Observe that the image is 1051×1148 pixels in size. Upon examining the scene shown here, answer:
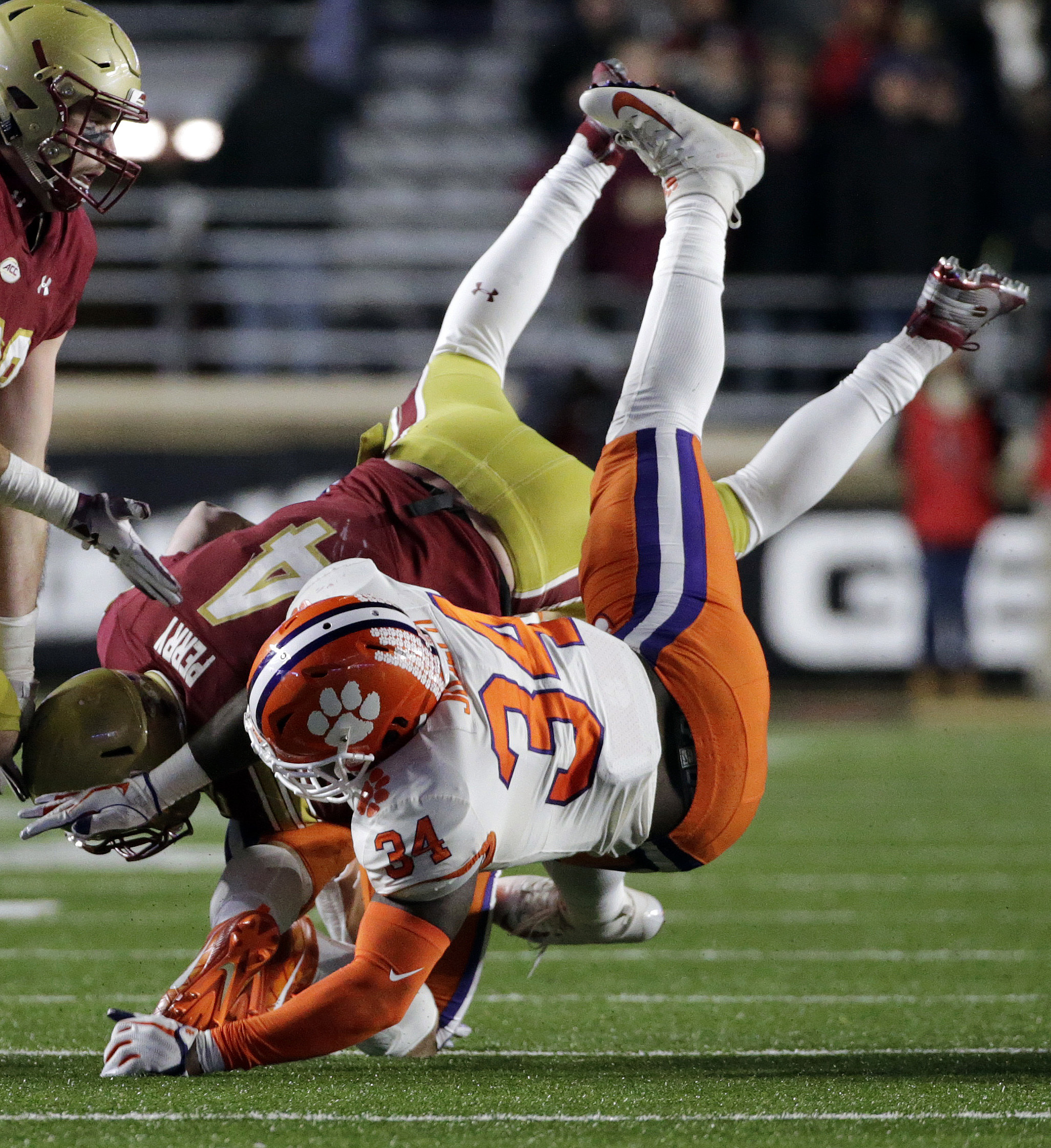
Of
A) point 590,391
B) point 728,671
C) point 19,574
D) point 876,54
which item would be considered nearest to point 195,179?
point 590,391

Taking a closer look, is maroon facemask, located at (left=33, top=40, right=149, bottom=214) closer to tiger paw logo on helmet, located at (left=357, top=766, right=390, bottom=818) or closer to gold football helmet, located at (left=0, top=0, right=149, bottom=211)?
gold football helmet, located at (left=0, top=0, right=149, bottom=211)

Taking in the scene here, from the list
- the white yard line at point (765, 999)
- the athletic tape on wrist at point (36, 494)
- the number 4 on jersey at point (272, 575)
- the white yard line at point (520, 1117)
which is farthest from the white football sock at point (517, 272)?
the white yard line at point (520, 1117)

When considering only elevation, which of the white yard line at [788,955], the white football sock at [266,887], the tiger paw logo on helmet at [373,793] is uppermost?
the tiger paw logo on helmet at [373,793]

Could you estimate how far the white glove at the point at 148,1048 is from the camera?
2.93 metres

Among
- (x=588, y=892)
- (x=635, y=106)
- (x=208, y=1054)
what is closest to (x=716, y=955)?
(x=588, y=892)

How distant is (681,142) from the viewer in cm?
391

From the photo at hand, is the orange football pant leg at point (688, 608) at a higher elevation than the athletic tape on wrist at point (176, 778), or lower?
higher

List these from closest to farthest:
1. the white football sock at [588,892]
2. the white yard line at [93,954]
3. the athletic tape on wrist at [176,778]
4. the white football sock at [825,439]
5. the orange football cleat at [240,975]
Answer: the orange football cleat at [240,975]
the athletic tape on wrist at [176,778]
the white football sock at [588,892]
the white football sock at [825,439]
the white yard line at [93,954]

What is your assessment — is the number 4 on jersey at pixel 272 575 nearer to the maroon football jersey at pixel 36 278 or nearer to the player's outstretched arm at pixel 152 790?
the player's outstretched arm at pixel 152 790

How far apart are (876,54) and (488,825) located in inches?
321

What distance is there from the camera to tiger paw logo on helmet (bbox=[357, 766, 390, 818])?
2764 millimetres

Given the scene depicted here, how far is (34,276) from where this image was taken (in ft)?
→ 11.7

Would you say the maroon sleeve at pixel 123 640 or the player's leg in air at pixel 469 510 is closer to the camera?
the player's leg in air at pixel 469 510

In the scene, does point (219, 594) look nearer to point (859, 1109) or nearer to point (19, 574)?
Result: point (19, 574)
